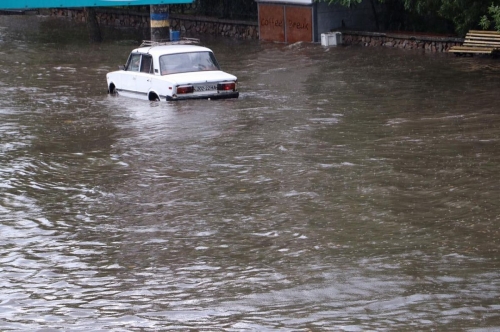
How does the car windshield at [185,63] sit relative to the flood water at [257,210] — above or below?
above

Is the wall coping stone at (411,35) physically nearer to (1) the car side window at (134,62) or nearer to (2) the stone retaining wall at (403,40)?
(2) the stone retaining wall at (403,40)

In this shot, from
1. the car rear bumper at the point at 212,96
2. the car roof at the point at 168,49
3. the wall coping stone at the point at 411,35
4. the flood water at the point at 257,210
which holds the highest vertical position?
the car roof at the point at 168,49

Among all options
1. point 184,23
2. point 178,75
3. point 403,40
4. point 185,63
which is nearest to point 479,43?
point 403,40

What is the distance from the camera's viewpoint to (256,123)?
55.7ft

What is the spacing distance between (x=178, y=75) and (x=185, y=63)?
414 mm

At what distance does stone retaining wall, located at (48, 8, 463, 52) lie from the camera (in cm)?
2861

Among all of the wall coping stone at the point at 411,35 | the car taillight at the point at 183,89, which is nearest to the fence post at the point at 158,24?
the wall coping stone at the point at 411,35

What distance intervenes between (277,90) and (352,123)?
198 inches

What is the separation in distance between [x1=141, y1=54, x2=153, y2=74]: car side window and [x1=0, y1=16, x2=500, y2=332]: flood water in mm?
690

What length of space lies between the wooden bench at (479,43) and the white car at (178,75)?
31.4ft

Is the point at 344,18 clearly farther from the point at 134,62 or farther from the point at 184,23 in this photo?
the point at 134,62

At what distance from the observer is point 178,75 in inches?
744

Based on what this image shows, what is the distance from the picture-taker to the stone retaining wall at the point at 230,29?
28609 millimetres

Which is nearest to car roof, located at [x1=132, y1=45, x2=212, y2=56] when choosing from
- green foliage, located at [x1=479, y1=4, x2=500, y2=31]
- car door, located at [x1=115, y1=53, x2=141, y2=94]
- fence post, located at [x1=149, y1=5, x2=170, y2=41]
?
car door, located at [x1=115, y1=53, x2=141, y2=94]
